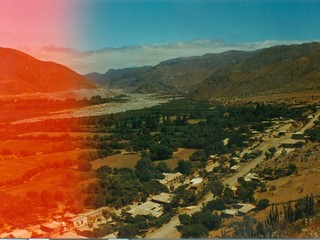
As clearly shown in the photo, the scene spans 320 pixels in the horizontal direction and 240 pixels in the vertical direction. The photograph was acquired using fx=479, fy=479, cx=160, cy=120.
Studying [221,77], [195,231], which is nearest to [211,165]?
[195,231]

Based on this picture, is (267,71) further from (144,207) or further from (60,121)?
(144,207)

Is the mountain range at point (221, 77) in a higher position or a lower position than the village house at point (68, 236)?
higher

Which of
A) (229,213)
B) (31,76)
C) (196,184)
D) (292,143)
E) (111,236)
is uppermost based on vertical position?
(31,76)

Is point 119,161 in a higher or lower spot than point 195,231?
higher

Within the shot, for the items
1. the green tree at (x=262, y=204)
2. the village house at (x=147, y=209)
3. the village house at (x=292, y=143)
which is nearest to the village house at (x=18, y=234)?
the village house at (x=147, y=209)

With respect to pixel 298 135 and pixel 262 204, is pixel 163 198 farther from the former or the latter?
pixel 298 135

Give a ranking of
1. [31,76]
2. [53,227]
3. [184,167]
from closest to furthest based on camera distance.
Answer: [53,227], [184,167], [31,76]

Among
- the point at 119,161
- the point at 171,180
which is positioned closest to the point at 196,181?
the point at 171,180

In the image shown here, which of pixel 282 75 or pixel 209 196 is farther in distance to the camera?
pixel 282 75

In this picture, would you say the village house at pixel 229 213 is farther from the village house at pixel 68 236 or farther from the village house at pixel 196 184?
the village house at pixel 68 236

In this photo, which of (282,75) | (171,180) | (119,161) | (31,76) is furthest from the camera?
(282,75)
